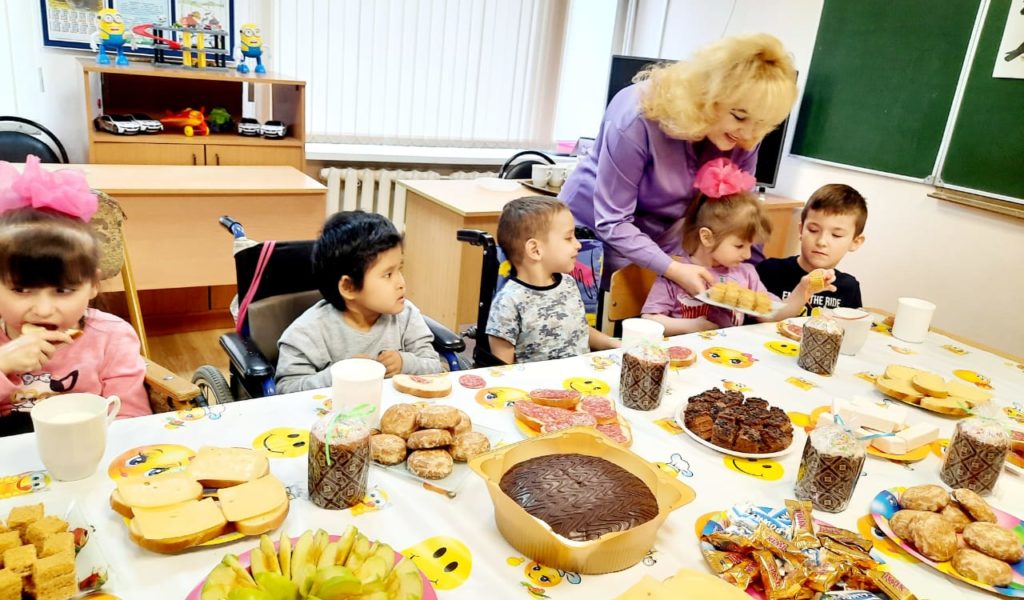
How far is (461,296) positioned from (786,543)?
7.75ft

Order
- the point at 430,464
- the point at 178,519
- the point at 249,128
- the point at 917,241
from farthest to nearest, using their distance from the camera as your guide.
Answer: the point at 249,128
the point at 917,241
the point at 430,464
the point at 178,519

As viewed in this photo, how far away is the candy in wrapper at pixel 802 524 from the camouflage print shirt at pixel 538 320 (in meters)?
0.98

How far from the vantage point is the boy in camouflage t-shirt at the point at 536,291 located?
1.97 metres

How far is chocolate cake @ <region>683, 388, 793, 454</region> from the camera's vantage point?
1.31 metres

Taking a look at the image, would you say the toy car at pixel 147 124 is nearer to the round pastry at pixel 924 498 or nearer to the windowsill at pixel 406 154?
the windowsill at pixel 406 154

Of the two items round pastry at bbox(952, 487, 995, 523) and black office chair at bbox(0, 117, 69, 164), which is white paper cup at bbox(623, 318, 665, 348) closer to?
round pastry at bbox(952, 487, 995, 523)

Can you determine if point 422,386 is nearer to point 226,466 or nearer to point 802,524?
point 226,466

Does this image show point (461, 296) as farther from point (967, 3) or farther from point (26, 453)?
point (967, 3)

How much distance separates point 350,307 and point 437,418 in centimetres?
62

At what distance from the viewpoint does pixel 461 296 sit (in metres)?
3.25

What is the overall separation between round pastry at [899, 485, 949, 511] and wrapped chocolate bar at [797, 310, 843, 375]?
0.56m

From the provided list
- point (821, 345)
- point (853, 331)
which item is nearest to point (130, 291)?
point (821, 345)

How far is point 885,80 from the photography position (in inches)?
141

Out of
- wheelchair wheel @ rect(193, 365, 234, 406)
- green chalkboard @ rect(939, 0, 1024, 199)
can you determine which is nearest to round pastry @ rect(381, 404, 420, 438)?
wheelchair wheel @ rect(193, 365, 234, 406)
